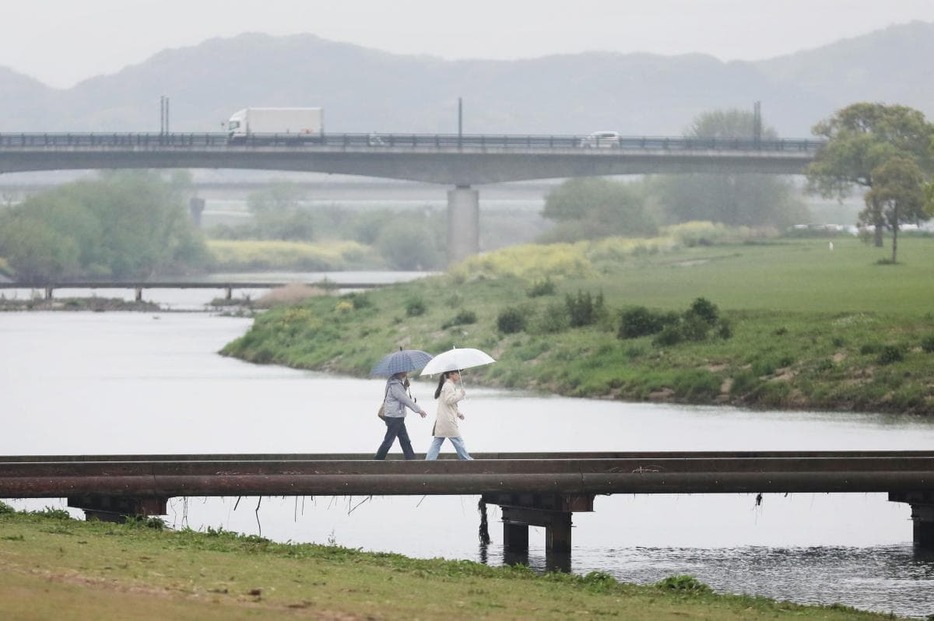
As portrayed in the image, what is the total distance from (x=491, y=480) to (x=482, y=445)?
20631 mm

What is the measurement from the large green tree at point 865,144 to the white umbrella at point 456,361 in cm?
10007

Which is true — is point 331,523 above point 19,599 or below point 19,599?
below

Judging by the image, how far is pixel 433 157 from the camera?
14388cm

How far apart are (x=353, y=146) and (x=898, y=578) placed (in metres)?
119

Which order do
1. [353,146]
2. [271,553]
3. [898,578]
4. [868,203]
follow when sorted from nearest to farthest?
[271,553]
[898,578]
[868,203]
[353,146]

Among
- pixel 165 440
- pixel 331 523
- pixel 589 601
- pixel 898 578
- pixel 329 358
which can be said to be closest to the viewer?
pixel 589 601

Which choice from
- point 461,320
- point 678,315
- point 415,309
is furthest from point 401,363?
point 415,309

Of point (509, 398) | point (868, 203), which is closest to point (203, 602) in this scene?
point (509, 398)

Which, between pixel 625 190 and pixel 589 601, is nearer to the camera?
pixel 589 601

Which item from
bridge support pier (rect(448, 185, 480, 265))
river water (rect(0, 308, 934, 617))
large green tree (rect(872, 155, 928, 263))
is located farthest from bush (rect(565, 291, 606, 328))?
bridge support pier (rect(448, 185, 480, 265))

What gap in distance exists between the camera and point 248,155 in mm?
143750

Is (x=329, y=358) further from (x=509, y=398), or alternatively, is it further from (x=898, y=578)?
(x=898, y=578)

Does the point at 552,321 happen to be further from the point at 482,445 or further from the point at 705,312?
the point at 482,445

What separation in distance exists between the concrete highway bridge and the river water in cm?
5045
